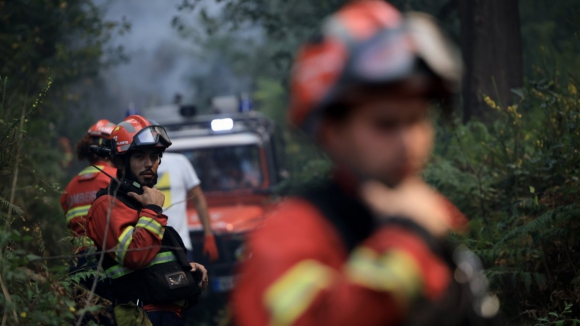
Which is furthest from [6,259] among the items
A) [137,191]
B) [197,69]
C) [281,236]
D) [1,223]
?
[197,69]

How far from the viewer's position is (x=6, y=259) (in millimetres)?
3098

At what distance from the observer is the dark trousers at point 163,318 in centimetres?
432

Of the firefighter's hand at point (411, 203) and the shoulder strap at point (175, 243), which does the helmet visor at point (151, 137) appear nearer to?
the shoulder strap at point (175, 243)

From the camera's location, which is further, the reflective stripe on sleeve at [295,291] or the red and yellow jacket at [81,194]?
the red and yellow jacket at [81,194]

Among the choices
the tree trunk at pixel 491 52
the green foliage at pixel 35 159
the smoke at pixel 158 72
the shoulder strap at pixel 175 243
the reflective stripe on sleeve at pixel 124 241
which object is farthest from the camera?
the smoke at pixel 158 72

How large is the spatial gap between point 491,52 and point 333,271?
31.5 ft

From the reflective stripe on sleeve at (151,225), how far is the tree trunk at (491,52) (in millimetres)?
6888

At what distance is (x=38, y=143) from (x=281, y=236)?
977 cm

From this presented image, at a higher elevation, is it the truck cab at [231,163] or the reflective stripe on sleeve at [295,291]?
the reflective stripe on sleeve at [295,291]

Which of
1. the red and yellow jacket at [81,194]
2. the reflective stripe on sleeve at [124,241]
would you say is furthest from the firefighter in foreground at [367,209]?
the red and yellow jacket at [81,194]

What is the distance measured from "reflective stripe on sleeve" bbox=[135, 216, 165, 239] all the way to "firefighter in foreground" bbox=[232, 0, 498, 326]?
2637 millimetres

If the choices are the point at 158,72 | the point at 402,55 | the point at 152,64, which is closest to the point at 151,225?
the point at 402,55

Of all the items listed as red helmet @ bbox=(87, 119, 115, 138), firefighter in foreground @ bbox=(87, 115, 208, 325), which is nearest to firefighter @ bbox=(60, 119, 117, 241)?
red helmet @ bbox=(87, 119, 115, 138)

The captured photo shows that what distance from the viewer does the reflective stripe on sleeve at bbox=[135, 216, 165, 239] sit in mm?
4129
